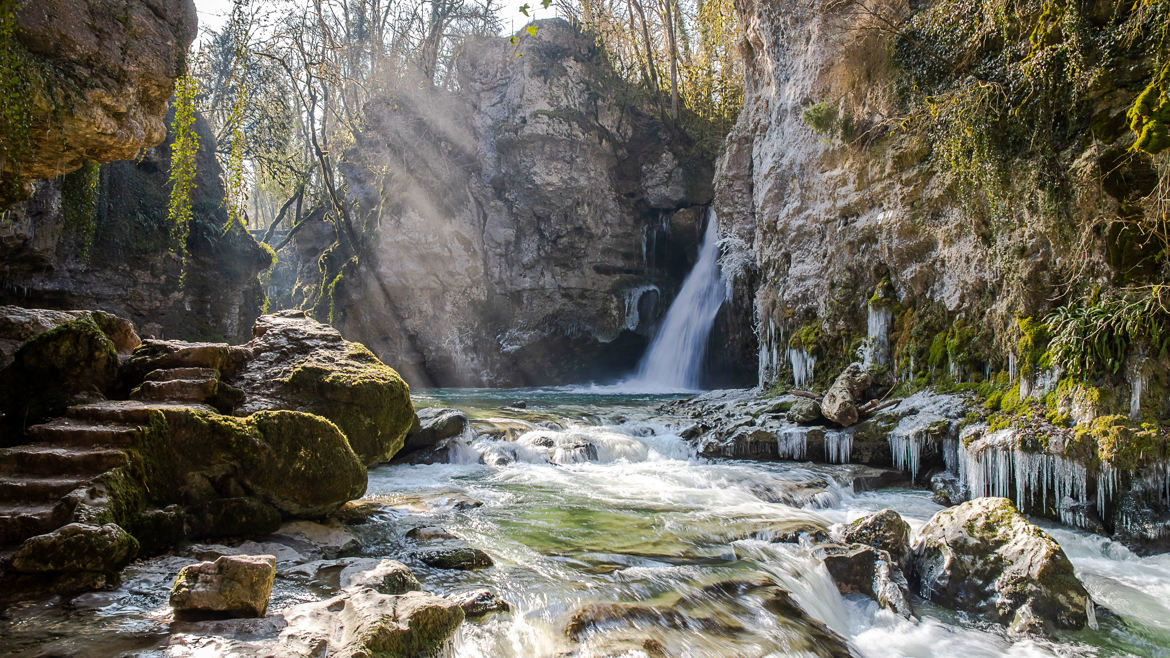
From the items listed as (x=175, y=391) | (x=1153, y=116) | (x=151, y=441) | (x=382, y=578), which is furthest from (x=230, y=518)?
(x=1153, y=116)

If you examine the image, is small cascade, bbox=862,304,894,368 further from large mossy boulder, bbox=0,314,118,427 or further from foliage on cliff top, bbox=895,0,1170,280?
large mossy boulder, bbox=0,314,118,427

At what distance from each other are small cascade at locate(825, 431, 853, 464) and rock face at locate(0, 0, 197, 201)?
9655 millimetres

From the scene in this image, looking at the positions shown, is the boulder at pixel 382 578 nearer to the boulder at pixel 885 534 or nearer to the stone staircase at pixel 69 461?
the stone staircase at pixel 69 461

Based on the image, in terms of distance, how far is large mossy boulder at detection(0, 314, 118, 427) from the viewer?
14.2ft

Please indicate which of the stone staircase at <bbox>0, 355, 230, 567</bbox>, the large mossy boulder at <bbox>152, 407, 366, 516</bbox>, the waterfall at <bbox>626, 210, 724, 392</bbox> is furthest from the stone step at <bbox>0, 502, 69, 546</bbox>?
the waterfall at <bbox>626, 210, 724, 392</bbox>

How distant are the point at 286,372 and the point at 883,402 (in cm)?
883

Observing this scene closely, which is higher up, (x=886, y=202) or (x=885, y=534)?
(x=886, y=202)

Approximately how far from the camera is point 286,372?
19.7ft

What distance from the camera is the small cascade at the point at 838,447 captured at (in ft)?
29.2

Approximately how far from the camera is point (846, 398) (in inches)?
370

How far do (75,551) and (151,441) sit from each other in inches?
45.7

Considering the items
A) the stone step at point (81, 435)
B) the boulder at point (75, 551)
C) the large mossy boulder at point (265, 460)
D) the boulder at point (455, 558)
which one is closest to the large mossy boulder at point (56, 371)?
the stone step at point (81, 435)

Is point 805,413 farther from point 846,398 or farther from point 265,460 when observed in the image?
point 265,460

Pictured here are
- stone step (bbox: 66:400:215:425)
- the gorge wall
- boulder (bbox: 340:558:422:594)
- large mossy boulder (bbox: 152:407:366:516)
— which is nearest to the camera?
boulder (bbox: 340:558:422:594)
